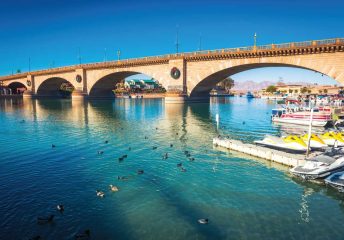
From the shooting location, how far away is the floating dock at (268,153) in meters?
20.4

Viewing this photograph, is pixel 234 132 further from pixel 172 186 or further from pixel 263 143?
pixel 172 186

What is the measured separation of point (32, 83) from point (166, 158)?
132 metres

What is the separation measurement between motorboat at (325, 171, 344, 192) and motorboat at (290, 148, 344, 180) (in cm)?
83

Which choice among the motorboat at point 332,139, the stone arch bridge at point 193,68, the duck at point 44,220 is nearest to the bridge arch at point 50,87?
the stone arch bridge at point 193,68

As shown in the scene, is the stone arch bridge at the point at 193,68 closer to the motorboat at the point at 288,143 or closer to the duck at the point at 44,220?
the motorboat at the point at 288,143

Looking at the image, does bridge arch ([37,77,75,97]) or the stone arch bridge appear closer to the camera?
the stone arch bridge

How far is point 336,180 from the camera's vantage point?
52.3 feet

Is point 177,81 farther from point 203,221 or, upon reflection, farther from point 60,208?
point 203,221

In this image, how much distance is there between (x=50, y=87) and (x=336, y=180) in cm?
14459

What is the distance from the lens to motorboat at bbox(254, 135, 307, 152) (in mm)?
23547

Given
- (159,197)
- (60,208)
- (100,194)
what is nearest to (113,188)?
(100,194)

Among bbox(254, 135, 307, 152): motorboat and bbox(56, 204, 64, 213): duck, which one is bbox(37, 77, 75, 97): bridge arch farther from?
bbox(56, 204, 64, 213): duck

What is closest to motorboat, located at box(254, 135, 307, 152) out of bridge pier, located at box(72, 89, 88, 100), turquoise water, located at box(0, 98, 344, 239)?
turquoise water, located at box(0, 98, 344, 239)

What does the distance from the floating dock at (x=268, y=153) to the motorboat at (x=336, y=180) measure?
3.31m
